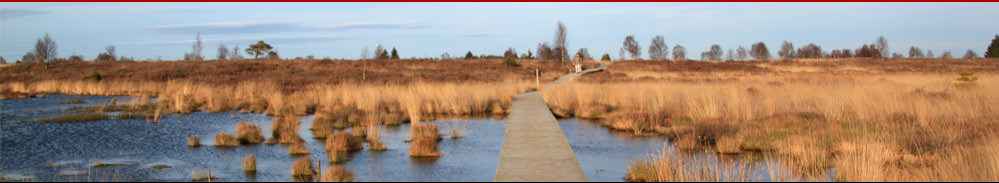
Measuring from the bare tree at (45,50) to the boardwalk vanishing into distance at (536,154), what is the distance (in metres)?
54.5

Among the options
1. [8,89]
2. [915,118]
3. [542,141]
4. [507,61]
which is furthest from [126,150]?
[507,61]

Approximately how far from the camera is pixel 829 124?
1449cm

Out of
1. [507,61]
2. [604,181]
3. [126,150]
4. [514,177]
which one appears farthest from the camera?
[507,61]

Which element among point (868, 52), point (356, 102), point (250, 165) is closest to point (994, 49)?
point (868, 52)

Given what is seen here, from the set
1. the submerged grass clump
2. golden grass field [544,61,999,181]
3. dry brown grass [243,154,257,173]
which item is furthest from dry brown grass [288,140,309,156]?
the submerged grass clump

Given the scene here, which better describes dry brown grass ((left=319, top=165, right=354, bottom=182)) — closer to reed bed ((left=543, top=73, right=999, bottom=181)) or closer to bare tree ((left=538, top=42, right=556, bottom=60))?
reed bed ((left=543, top=73, right=999, bottom=181))

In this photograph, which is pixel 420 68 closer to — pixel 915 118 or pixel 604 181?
pixel 915 118

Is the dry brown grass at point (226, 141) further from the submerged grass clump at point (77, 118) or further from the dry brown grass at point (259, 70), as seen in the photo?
the dry brown grass at point (259, 70)

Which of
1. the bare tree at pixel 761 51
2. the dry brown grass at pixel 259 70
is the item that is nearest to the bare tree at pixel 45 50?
the dry brown grass at pixel 259 70

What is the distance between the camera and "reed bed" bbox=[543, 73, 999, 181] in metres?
10.3

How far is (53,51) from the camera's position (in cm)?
6041

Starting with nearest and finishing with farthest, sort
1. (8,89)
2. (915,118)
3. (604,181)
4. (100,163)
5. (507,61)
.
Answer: (604,181)
(100,163)
(915,118)
(8,89)
(507,61)

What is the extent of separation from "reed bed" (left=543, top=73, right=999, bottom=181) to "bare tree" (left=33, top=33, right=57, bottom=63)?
5001 cm

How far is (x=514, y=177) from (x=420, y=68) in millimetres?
45211
